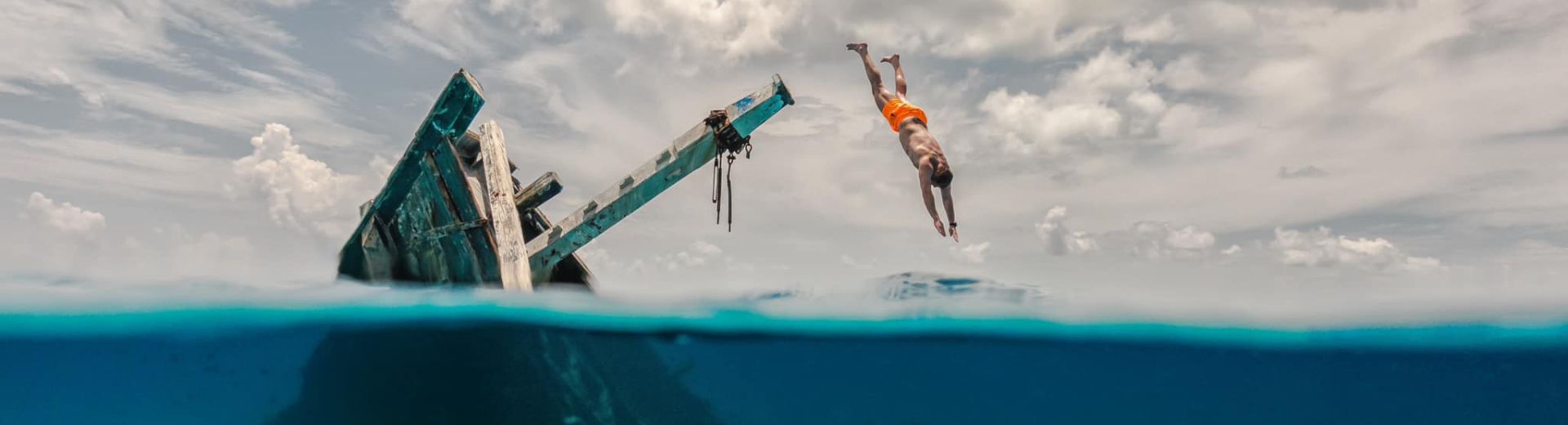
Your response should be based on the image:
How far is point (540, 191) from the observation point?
775 cm

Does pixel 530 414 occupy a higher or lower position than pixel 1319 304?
lower

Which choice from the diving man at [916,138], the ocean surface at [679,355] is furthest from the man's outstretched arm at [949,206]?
the ocean surface at [679,355]

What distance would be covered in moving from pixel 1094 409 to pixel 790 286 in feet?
29.3

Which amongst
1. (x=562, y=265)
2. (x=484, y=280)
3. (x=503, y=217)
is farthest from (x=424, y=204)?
(x=562, y=265)

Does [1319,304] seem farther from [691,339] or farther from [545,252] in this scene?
[545,252]

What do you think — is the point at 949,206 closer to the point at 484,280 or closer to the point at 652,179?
the point at 652,179

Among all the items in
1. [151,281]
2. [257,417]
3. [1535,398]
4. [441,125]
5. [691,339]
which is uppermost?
[441,125]

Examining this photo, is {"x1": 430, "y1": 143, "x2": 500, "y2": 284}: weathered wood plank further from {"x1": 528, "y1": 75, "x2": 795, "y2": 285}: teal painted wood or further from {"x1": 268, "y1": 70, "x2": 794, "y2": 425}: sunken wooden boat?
{"x1": 528, "y1": 75, "x2": 795, "y2": 285}: teal painted wood

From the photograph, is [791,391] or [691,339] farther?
[791,391]

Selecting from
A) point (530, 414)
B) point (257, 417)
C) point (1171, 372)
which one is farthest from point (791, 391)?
point (257, 417)

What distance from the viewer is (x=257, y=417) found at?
11.2 meters

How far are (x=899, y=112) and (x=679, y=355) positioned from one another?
7.11m

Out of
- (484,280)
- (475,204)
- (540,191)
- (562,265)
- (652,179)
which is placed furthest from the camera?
(562,265)

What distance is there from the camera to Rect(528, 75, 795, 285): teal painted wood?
6.32 metres
